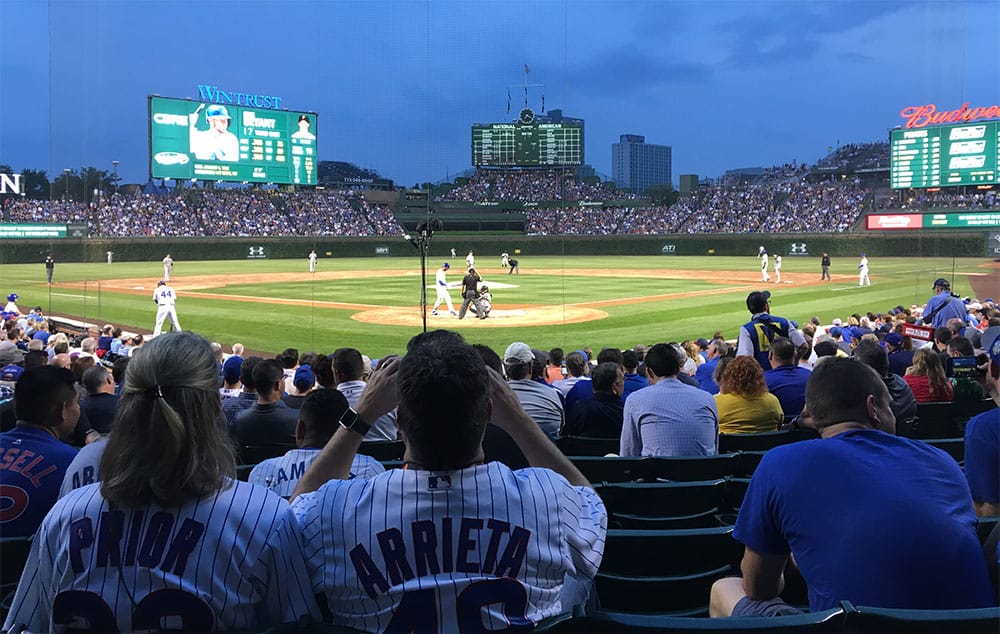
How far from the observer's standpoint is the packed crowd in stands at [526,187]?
28556 millimetres

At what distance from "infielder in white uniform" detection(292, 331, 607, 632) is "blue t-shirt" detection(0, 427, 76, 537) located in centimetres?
193

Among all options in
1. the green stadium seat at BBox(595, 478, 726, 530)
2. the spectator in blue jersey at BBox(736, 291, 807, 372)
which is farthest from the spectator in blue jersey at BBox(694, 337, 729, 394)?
the green stadium seat at BBox(595, 478, 726, 530)

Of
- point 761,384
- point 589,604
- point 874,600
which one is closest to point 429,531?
point 589,604

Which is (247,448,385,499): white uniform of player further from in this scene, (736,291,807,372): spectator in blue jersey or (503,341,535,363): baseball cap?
(736,291,807,372): spectator in blue jersey

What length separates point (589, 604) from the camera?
7.98 feet

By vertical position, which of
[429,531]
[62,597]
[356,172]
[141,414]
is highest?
[356,172]

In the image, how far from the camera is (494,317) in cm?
1978

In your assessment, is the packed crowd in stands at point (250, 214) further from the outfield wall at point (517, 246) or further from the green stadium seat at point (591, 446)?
the green stadium seat at point (591, 446)

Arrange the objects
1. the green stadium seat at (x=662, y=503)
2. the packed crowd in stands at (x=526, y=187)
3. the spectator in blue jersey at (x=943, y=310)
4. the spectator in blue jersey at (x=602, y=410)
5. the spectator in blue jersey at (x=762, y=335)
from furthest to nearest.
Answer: the packed crowd in stands at (x=526, y=187) → the spectator in blue jersey at (x=943, y=310) → the spectator in blue jersey at (x=762, y=335) → the spectator in blue jersey at (x=602, y=410) → the green stadium seat at (x=662, y=503)

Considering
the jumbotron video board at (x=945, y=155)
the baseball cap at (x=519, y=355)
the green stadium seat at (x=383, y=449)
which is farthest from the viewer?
the jumbotron video board at (x=945, y=155)

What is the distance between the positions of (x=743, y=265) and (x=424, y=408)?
38456 mm

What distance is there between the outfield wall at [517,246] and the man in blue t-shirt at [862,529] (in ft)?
57.6

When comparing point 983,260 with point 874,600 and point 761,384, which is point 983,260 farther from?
point 874,600

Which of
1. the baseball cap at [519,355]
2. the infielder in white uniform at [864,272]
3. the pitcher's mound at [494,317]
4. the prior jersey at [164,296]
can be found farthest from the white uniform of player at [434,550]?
the infielder in white uniform at [864,272]
